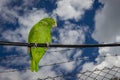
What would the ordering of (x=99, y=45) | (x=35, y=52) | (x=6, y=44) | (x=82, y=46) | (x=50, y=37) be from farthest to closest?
(x=50, y=37)
(x=35, y=52)
(x=99, y=45)
(x=82, y=46)
(x=6, y=44)

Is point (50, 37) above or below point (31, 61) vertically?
above

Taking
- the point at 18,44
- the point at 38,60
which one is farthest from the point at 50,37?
the point at 18,44

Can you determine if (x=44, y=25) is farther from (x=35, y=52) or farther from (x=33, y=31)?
(x=35, y=52)

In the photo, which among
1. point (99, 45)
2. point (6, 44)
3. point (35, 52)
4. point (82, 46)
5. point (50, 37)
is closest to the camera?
point (6, 44)

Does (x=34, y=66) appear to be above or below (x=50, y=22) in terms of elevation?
below

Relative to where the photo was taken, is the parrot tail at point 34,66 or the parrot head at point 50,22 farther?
the parrot head at point 50,22

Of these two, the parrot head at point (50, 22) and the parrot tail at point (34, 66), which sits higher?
the parrot head at point (50, 22)

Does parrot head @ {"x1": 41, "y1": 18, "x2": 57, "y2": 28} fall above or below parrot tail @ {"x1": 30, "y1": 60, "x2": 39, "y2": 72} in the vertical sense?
above

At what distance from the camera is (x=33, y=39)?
645 centimetres

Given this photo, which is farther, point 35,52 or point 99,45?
point 35,52

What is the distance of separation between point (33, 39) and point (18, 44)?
404cm

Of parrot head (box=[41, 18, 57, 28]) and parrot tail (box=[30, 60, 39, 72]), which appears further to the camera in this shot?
parrot head (box=[41, 18, 57, 28])

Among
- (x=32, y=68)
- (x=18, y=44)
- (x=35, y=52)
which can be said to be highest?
(x=18, y=44)

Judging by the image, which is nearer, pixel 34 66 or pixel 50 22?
pixel 34 66
